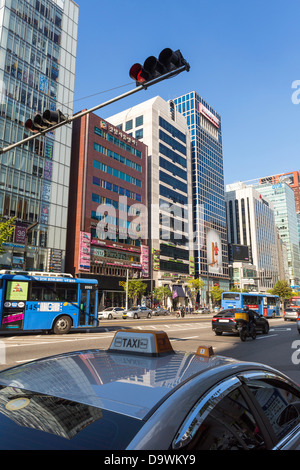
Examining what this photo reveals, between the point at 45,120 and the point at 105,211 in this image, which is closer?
the point at 45,120

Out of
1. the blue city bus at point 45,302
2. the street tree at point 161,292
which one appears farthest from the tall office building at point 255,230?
the blue city bus at point 45,302

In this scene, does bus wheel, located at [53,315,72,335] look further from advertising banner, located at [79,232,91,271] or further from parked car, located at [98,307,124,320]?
advertising banner, located at [79,232,91,271]

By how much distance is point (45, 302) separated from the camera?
16.1 meters

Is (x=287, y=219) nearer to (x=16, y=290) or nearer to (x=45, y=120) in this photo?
(x=16, y=290)

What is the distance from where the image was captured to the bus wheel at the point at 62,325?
54.1 feet

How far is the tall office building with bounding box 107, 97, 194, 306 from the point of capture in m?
71.2

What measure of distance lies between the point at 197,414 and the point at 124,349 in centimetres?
105

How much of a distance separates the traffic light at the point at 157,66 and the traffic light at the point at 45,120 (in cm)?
227

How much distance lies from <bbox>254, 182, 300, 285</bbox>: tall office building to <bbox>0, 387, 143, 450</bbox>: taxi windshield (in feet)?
629

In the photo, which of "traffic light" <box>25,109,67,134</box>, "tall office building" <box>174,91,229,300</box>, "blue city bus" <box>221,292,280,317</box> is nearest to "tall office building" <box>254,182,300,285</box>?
"tall office building" <box>174,91,229,300</box>

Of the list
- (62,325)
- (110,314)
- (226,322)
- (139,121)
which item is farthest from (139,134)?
(62,325)

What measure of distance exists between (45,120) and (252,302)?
111 feet

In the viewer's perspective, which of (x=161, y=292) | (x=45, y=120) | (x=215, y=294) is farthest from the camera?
(x=215, y=294)

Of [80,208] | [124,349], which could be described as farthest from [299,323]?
[80,208]
